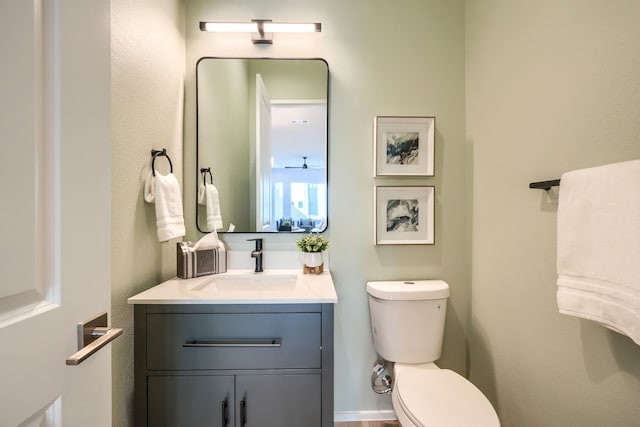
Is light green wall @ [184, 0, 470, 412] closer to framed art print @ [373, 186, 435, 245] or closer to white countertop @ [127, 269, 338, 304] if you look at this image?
framed art print @ [373, 186, 435, 245]

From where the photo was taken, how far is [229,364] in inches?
41.4

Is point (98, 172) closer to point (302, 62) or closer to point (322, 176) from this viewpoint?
point (322, 176)

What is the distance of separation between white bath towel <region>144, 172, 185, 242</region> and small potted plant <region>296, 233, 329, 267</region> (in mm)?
629

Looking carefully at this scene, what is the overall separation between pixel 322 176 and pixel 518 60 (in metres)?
1.06

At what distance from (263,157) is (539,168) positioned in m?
1.33

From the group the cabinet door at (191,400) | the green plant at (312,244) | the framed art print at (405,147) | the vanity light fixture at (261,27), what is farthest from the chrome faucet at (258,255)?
the vanity light fixture at (261,27)

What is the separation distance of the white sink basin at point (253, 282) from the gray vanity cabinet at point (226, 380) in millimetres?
369

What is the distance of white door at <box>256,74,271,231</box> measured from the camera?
1.56 metres

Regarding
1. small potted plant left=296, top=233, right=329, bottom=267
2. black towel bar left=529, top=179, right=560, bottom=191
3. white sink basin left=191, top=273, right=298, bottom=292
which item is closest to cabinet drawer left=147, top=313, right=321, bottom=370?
white sink basin left=191, top=273, right=298, bottom=292

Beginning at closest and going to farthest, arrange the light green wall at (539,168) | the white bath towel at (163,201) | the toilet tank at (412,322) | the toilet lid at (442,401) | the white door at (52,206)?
the white door at (52,206) < the light green wall at (539,168) < the toilet lid at (442,401) < the white bath towel at (163,201) < the toilet tank at (412,322)

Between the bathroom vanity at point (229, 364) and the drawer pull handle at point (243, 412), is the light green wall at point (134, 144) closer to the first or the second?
the bathroom vanity at point (229, 364)

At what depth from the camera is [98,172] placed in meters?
0.57

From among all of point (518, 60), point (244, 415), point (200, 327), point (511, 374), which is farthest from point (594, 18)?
point (244, 415)

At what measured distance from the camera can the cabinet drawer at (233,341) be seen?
41.4 inches
